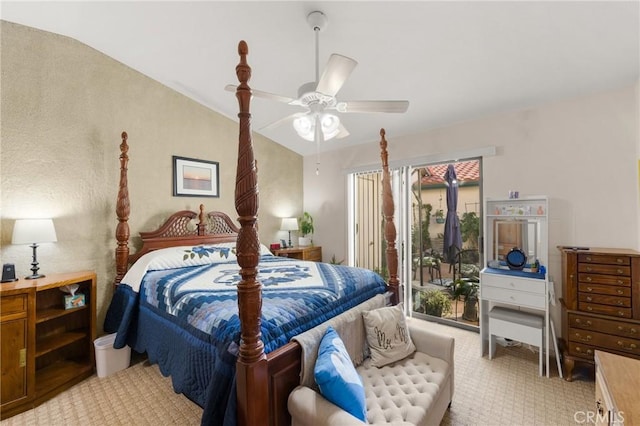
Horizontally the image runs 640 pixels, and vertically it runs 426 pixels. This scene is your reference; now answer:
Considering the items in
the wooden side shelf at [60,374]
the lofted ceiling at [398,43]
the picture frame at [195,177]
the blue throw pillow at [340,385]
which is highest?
the lofted ceiling at [398,43]

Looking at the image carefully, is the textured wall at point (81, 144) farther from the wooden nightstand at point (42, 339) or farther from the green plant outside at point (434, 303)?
the green plant outside at point (434, 303)

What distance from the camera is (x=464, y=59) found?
235cm

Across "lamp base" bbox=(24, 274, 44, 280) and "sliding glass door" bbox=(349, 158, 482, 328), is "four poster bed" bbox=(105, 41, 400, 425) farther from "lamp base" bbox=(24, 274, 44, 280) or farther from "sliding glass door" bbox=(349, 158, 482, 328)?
"sliding glass door" bbox=(349, 158, 482, 328)

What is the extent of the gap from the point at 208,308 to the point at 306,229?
301 cm

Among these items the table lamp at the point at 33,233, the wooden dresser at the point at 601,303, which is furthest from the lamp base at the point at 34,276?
the wooden dresser at the point at 601,303

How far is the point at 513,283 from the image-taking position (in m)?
2.70

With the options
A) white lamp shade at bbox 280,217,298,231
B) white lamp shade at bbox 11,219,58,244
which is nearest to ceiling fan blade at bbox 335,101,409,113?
white lamp shade at bbox 11,219,58,244

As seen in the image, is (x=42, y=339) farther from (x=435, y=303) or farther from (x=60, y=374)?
(x=435, y=303)

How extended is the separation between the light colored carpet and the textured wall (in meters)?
0.93

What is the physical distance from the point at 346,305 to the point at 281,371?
0.80 metres

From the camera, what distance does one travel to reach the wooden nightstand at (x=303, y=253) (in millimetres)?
4316

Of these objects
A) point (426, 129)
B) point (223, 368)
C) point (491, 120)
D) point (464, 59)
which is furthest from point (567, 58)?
A: point (223, 368)

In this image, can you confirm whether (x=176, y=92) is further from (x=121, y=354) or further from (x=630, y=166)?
(x=630, y=166)

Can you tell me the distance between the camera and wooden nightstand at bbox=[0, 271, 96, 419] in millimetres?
2053
